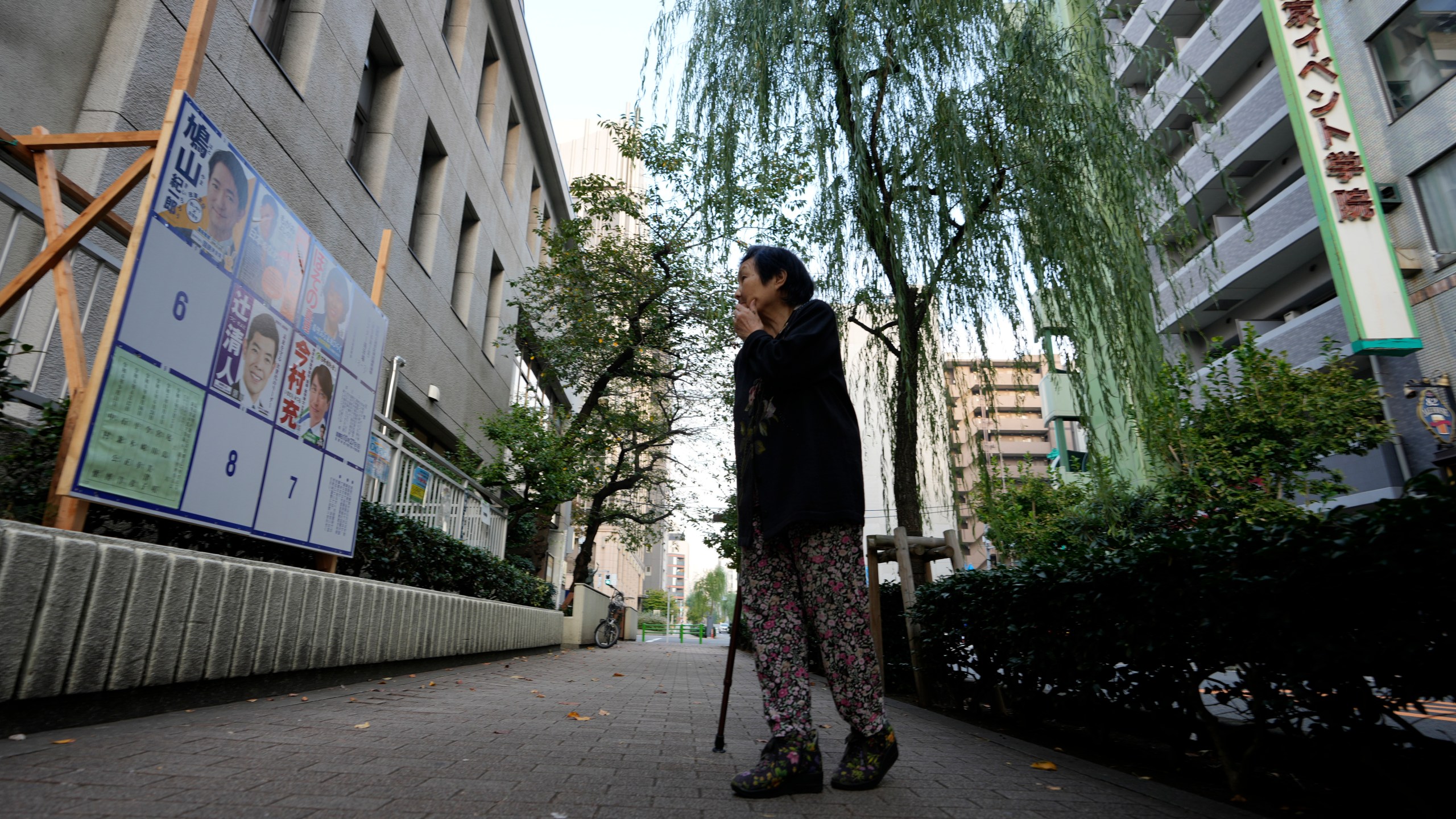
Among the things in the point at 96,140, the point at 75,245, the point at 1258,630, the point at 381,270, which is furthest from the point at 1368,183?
the point at 75,245

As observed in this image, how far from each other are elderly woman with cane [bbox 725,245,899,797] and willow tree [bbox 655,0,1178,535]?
3078 millimetres

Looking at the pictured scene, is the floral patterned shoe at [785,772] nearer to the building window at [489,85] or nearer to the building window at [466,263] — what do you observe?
the building window at [466,263]

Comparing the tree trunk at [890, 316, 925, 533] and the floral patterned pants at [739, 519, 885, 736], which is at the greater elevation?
the tree trunk at [890, 316, 925, 533]

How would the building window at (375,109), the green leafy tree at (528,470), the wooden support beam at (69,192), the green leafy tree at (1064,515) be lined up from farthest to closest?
the green leafy tree at (528,470)
the building window at (375,109)
the green leafy tree at (1064,515)
the wooden support beam at (69,192)

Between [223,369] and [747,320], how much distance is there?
104 inches

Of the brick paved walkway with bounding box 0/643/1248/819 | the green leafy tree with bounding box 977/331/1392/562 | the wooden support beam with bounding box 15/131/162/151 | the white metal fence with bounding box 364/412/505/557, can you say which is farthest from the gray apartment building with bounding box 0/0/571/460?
the green leafy tree with bounding box 977/331/1392/562

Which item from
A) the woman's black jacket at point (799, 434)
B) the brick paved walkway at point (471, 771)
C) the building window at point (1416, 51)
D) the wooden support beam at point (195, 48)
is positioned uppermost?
the building window at point (1416, 51)

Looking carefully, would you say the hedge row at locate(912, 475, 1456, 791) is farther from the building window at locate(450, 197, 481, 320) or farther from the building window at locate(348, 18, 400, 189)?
the building window at locate(450, 197, 481, 320)

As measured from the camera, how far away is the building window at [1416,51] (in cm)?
1259

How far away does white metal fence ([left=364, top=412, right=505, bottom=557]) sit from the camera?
6621mm

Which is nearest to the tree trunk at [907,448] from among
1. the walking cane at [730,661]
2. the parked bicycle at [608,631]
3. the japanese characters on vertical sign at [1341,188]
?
the walking cane at [730,661]

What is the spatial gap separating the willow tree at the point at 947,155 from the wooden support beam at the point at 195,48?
335cm

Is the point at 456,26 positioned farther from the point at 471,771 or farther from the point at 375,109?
the point at 471,771

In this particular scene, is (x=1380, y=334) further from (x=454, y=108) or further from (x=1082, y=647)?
(x=454, y=108)
